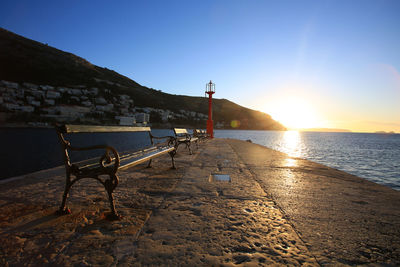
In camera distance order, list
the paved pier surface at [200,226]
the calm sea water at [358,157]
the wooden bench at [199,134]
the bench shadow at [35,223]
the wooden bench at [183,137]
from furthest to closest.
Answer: the wooden bench at [199,134] → the calm sea water at [358,157] → the wooden bench at [183,137] → the bench shadow at [35,223] → the paved pier surface at [200,226]

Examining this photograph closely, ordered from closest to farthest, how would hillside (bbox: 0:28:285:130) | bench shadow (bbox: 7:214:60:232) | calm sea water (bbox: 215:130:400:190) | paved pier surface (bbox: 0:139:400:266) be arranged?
paved pier surface (bbox: 0:139:400:266), bench shadow (bbox: 7:214:60:232), calm sea water (bbox: 215:130:400:190), hillside (bbox: 0:28:285:130)

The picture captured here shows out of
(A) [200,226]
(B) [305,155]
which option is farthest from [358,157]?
(A) [200,226]

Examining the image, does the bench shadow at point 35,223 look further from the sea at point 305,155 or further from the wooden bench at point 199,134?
the wooden bench at point 199,134

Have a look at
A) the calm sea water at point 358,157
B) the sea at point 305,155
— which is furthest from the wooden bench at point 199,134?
the calm sea water at point 358,157

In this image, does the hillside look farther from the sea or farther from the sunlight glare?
the sunlight glare

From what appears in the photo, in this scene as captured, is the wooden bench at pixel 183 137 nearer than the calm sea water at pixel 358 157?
Yes

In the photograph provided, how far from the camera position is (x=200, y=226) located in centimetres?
173

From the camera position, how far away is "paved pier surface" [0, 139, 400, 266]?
4.31 ft

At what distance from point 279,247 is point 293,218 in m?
0.63

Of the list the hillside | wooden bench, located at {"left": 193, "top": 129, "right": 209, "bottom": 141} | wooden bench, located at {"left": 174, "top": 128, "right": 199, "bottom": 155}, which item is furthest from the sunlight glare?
the hillside

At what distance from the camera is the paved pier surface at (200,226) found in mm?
1314

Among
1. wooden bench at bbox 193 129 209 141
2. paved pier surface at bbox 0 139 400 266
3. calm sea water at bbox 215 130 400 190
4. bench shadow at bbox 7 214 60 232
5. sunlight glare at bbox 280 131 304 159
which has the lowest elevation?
sunlight glare at bbox 280 131 304 159

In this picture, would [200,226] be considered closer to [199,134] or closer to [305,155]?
[199,134]

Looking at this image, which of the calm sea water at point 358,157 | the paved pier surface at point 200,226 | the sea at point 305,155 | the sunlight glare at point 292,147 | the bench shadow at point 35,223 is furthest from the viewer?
the sunlight glare at point 292,147
